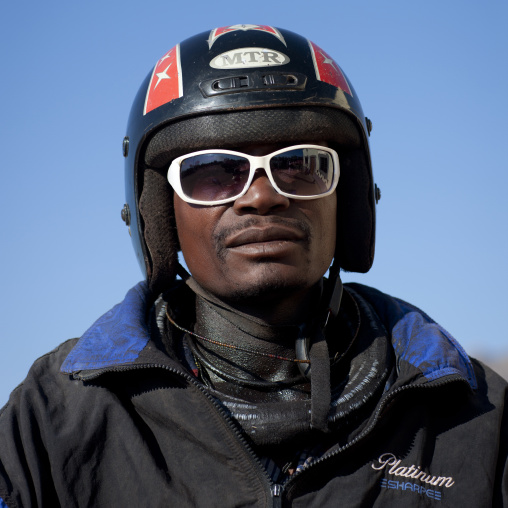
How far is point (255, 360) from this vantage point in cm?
373

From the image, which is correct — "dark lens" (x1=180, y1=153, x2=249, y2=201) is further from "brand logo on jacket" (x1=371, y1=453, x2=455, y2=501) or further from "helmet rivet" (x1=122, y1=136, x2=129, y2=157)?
"brand logo on jacket" (x1=371, y1=453, x2=455, y2=501)

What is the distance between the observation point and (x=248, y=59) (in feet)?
12.6

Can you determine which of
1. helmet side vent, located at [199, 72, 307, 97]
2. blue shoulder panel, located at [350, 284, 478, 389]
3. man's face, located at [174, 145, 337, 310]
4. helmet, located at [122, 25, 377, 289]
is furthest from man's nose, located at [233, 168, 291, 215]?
blue shoulder panel, located at [350, 284, 478, 389]

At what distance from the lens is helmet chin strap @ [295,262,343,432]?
11.0ft

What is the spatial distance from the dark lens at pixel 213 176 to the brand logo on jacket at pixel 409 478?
1295 mm

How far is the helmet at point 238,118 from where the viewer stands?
368 cm

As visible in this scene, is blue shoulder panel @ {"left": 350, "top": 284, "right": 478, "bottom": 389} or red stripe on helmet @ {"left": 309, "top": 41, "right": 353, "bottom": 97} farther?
red stripe on helmet @ {"left": 309, "top": 41, "right": 353, "bottom": 97}

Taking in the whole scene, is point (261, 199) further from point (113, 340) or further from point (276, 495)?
point (276, 495)

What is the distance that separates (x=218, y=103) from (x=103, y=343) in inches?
46.7

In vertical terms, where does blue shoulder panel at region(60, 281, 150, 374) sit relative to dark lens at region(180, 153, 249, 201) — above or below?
below

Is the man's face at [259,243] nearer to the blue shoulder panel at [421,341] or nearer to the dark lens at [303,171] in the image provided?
the dark lens at [303,171]

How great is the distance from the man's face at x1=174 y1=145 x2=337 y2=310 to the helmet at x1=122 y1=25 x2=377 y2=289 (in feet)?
0.63

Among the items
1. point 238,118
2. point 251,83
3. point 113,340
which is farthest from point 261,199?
point 113,340

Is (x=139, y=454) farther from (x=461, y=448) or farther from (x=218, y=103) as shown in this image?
(x=218, y=103)
